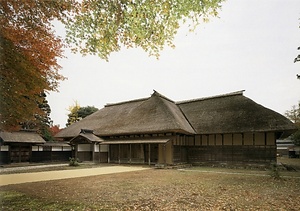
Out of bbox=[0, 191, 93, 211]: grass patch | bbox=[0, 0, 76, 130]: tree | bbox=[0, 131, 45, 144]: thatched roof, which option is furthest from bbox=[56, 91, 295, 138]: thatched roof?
bbox=[0, 191, 93, 211]: grass patch

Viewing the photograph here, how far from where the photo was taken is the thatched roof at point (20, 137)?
67.9 feet

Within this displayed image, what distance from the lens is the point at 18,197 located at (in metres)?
6.88

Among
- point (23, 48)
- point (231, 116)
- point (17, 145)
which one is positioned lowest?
point (17, 145)

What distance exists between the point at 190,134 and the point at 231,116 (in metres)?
3.99

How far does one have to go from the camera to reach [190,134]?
20.2 metres

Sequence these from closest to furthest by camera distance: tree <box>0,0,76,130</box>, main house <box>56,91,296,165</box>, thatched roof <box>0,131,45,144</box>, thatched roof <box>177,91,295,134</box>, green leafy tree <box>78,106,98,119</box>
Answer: tree <box>0,0,76,130</box>
thatched roof <box>177,91,295,134</box>
main house <box>56,91,296,165</box>
thatched roof <box>0,131,45,144</box>
green leafy tree <box>78,106,98,119</box>

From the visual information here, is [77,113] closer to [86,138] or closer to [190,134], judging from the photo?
[86,138]

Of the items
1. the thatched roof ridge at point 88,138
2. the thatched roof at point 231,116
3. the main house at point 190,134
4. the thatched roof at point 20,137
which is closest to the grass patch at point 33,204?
the main house at point 190,134

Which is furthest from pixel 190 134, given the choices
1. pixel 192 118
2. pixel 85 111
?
pixel 85 111

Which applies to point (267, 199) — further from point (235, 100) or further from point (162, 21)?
point (235, 100)

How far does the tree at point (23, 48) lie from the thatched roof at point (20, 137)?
13.6 m

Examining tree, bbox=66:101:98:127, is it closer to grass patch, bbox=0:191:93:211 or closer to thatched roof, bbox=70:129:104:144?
thatched roof, bbox=70:129:104:144

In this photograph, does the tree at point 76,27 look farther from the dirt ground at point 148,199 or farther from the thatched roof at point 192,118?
the thatched roof at point 192,118

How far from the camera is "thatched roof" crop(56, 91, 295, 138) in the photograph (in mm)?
17497
